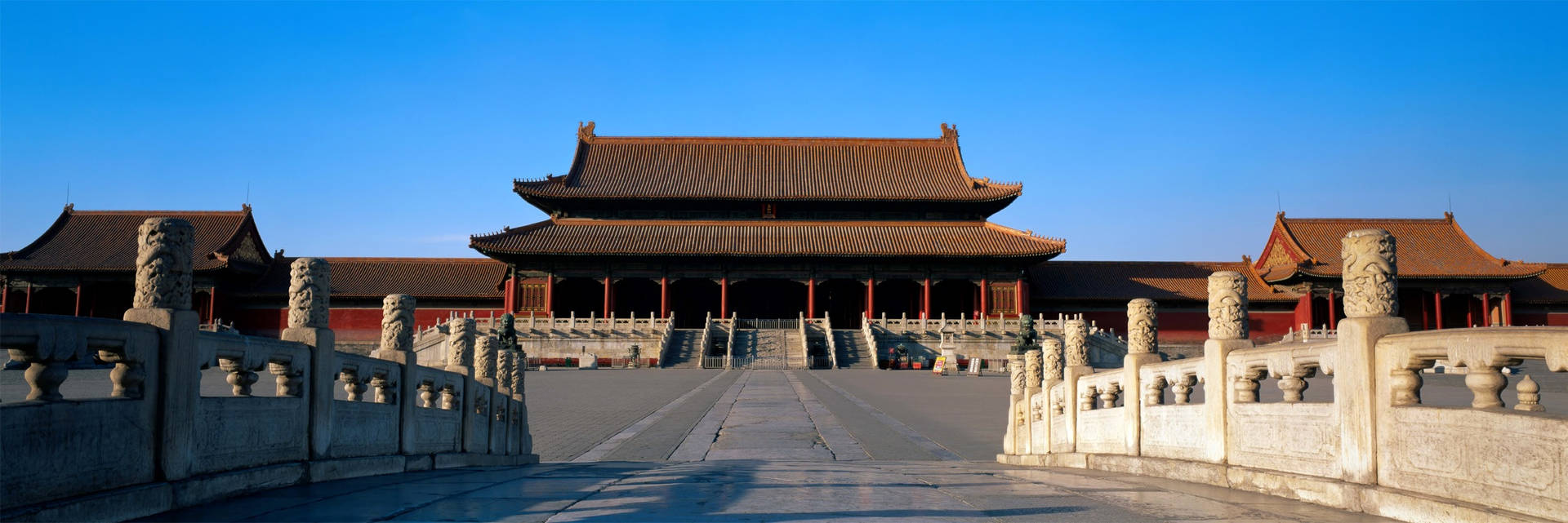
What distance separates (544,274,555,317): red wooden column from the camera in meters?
42.1

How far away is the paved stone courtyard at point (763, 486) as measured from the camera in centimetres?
512

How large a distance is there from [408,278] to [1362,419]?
145ft

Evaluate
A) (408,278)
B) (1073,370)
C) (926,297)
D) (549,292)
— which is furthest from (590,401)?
(408,278)

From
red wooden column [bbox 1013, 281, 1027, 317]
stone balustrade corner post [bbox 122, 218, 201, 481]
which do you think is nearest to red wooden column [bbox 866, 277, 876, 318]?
red wooden column [bbox 1013, 281, 1027, 317]

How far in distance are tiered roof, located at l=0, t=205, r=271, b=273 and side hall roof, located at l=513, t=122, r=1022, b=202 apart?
1151 cm

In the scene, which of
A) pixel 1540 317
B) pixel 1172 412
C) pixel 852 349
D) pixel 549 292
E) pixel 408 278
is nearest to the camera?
pixel 1172 412

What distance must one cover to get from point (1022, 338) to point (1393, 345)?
22908 millimetres

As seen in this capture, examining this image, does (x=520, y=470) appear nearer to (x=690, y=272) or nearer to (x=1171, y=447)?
(x=1171, y=447)

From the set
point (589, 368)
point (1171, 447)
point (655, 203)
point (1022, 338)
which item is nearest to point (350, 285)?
point (655, 203)

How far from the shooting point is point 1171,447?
7496mm

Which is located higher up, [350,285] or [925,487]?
[350,285]

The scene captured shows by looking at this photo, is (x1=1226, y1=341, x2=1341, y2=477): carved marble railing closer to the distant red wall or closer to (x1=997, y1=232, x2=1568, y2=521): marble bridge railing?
(x1=997, y1=232, x2=1568, y2=521): marble bridge railing

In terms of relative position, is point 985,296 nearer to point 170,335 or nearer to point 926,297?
point 926,297

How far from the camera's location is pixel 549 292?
4238 centimetres
